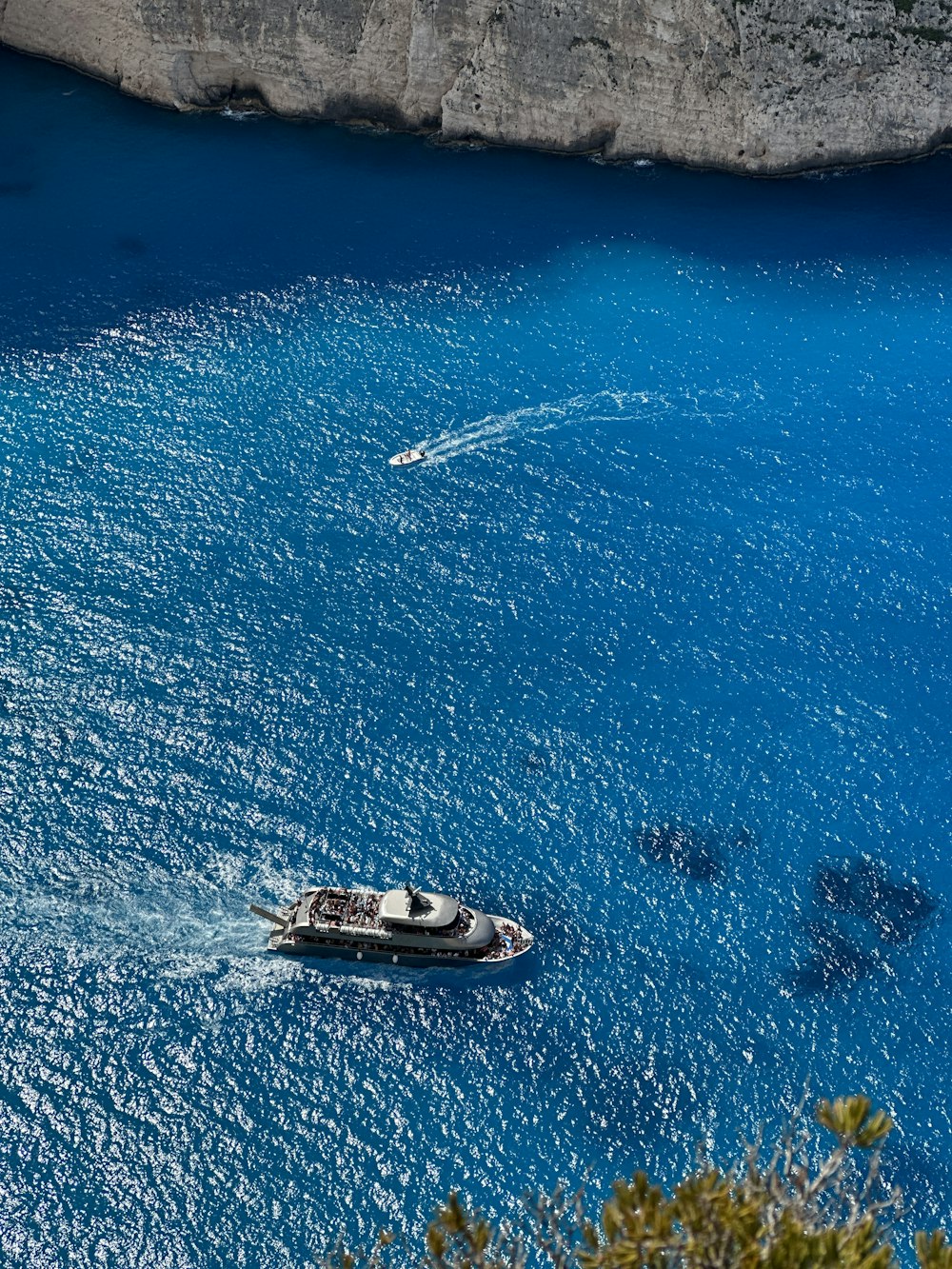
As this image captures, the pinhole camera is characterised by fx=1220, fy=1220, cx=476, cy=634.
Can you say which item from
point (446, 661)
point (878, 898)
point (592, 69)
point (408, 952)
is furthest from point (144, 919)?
point (592, 69)

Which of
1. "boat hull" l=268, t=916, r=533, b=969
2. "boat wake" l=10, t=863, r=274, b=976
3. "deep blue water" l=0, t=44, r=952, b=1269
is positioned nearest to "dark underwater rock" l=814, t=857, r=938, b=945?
"deep blue water" l=0, t=44, r=952, b=1269

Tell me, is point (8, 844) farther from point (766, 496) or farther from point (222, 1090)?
point (766, 496)

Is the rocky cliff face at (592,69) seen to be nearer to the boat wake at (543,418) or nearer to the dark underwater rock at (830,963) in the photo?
the boat wake at (543,418)

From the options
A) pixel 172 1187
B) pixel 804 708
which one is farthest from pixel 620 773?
pixel 172 1187

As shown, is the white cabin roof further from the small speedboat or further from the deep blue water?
the small speedboat

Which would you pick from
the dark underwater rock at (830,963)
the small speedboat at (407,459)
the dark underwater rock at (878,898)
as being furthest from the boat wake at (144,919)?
the small speedboat at (407,459)

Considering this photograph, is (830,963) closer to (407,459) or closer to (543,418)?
(407,459)
